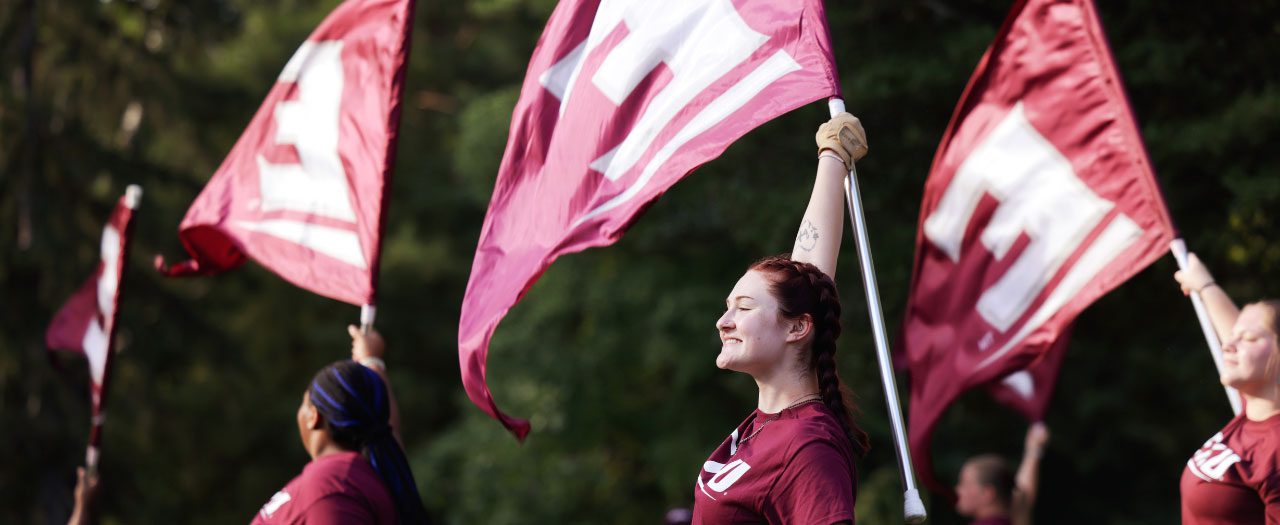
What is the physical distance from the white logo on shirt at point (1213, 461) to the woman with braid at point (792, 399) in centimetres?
126

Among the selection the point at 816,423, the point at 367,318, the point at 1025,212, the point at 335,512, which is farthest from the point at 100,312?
the point at 816,423

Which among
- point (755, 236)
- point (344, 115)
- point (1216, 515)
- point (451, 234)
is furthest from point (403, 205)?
point (1216, 515)

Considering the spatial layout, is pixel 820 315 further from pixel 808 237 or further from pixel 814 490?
pixel 814 490

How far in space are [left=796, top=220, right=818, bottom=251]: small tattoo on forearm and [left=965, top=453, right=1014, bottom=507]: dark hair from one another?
330 centimetres

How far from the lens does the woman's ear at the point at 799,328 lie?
3.55m

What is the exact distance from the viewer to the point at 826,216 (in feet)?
12.8

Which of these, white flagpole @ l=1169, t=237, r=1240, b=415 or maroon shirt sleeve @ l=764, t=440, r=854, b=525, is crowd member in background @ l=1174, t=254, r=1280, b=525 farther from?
maroon shirt sleeve @ l=764, t=440, r=854, b=525

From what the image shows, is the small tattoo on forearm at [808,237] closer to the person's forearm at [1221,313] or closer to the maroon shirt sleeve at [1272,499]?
the maroon shirt sleeve at [1272,499]

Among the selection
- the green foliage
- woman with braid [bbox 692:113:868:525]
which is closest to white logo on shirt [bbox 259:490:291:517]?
woman with braid [bbox 692:113:868:525]

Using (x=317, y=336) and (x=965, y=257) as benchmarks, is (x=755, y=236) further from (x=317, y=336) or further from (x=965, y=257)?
(x=317, y=336)

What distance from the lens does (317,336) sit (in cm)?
2395

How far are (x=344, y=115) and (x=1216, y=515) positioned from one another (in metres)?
4.02

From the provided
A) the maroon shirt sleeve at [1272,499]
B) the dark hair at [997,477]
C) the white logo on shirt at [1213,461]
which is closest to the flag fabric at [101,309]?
the dark hair at [997,477]

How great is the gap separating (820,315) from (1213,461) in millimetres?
1443
